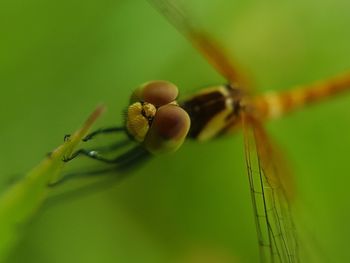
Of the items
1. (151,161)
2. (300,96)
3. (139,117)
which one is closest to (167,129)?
(139,117)

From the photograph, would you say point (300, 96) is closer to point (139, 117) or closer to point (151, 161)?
point (151, 161)

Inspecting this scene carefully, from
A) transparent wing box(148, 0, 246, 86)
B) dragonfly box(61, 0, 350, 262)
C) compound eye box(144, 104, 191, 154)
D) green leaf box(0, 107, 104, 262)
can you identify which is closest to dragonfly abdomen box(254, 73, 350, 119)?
dragonfly box(61, 0, 350, 262)

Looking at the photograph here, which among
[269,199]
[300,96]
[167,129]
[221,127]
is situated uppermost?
[300,96]

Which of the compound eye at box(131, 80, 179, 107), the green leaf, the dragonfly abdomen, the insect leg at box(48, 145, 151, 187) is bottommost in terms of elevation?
the green leaf

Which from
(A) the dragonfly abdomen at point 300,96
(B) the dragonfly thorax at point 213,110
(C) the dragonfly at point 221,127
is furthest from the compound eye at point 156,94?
(A) the dragonfly abdomen at point 300,96

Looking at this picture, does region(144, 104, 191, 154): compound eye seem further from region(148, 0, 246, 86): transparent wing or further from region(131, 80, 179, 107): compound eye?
region(148, 0, 246, 86): transparent wing

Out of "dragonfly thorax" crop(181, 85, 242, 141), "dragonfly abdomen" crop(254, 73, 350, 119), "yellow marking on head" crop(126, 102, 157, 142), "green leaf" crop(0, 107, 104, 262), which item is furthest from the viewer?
"dragonfly abdomen" crop(254, 73, 350, 119)

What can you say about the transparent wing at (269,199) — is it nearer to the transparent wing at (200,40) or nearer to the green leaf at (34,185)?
the transparent wing at (200,40)
